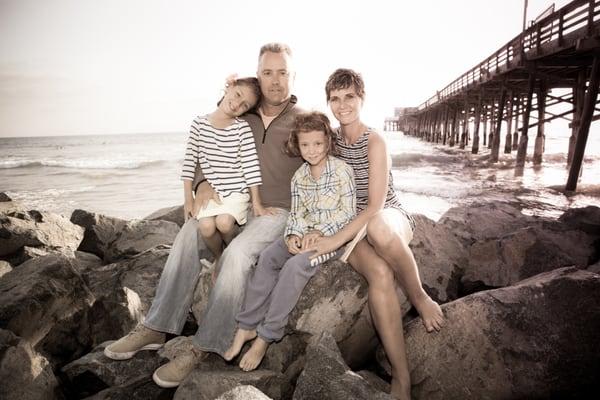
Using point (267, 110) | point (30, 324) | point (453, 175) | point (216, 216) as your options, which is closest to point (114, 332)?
point (30, 324)

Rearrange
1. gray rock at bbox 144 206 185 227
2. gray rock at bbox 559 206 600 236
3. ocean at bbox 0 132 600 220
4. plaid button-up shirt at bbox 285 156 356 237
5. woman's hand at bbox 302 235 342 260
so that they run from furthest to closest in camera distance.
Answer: ocean at bbox 0 132 600 220
gray rock at bbox 144 206 185 227
gray rock at bbox 559 206 600 236
plaid button-up shirt at bbox 285 156 356 237
woman's hand at bbox 302 235 342 260

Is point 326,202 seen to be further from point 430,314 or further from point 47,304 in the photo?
point 47,304

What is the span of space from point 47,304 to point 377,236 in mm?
2537

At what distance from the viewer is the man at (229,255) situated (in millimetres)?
2295

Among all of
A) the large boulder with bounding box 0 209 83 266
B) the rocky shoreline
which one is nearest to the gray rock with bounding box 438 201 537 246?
the rocky shoreline

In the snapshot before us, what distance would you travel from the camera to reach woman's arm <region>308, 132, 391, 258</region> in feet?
7.93

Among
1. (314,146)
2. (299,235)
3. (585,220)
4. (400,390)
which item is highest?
(314,146)

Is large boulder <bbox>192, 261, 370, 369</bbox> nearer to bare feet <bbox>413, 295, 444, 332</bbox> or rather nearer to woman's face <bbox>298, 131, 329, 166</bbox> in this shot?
bare feet <bbox>413, 295, 444, 332</bbox>

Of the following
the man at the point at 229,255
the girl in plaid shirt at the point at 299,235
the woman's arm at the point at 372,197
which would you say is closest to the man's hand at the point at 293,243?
the girl in plaid shirt at the point at 299,235

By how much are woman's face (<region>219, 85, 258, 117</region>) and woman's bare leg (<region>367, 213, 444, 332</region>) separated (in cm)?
150

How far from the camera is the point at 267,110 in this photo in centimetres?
315

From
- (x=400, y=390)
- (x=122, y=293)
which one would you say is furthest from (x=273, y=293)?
(x=122, y=293)

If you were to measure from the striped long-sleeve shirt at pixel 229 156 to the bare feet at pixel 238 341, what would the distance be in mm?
1127

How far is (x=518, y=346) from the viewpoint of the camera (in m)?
2.06
